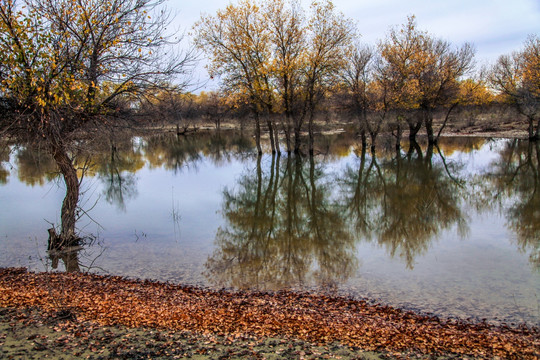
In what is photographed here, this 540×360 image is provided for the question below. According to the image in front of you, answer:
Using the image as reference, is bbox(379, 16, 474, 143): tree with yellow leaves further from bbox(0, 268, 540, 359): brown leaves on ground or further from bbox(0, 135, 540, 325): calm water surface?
bbox(0, 268, 540, 359): brown leaves on ground

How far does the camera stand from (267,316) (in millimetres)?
7309

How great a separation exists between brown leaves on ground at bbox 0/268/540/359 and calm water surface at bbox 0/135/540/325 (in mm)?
859

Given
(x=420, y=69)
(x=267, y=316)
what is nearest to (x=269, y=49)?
(x=420, y=69)

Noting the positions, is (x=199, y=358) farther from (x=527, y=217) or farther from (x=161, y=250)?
(x=527, y=217)

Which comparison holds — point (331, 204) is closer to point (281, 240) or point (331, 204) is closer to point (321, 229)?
point (321, 229)

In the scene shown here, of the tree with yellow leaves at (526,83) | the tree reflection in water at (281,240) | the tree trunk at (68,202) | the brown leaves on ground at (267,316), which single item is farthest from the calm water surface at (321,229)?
the tree with yellow leaves at (526,83)

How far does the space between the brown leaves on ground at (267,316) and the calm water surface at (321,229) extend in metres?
0.86

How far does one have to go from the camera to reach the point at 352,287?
943 cm

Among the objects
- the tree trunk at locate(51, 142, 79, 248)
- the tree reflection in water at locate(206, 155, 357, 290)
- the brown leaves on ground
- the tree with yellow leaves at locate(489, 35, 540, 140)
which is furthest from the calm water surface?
the tree with yellow leaves at locate(489, 35, 540, 140)

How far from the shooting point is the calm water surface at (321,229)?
31.6ft

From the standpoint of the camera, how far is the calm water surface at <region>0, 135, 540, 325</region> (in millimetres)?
9617

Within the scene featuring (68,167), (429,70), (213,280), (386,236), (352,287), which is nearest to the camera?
(352,287)

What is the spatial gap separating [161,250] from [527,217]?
1271 centimetres

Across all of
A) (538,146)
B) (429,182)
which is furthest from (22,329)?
(538,146)
